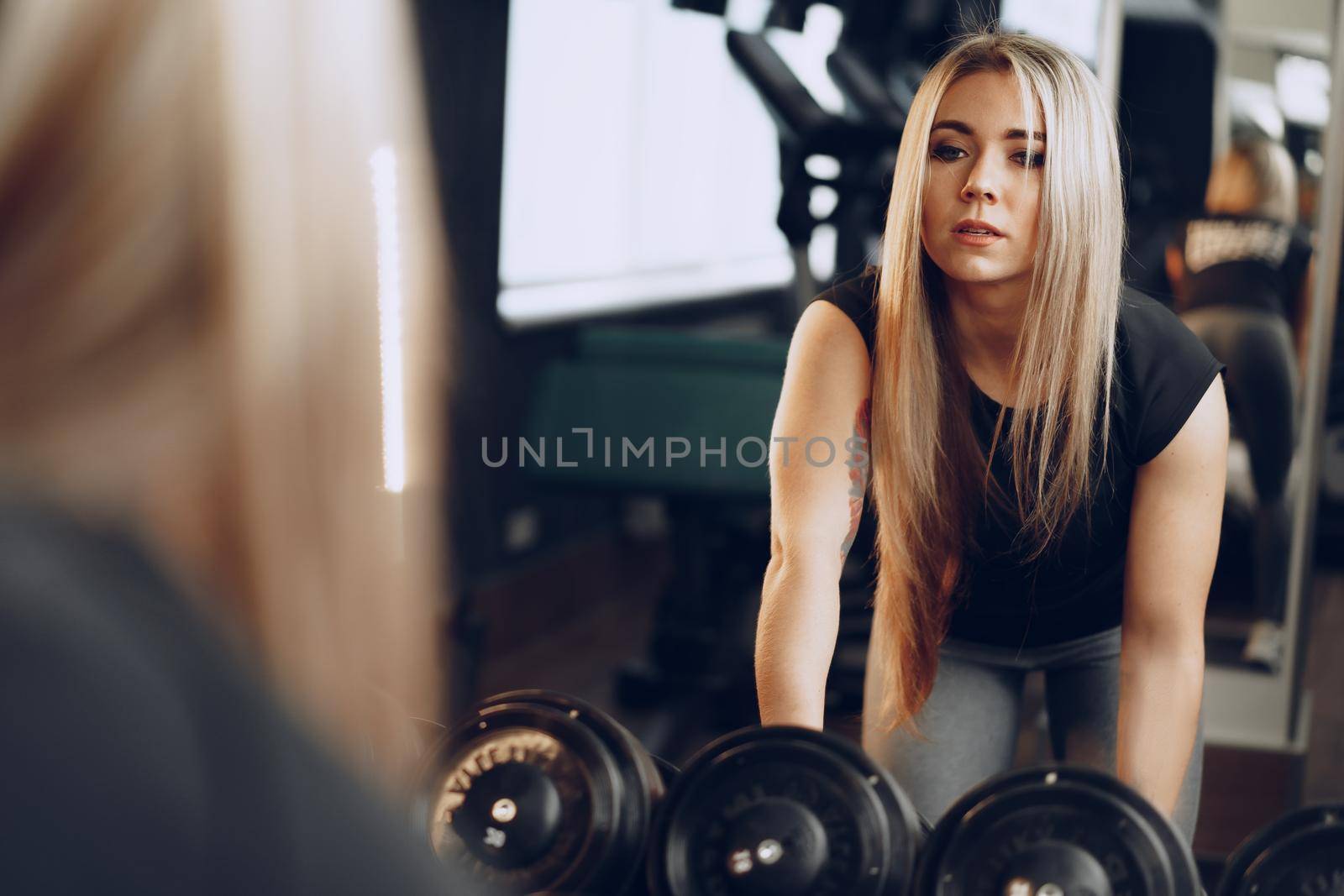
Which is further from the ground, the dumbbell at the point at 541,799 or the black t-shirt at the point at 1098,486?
the black t-shirt at the point at 1098,486

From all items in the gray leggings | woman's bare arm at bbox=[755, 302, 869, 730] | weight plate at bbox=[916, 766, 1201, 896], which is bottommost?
the gray leggings

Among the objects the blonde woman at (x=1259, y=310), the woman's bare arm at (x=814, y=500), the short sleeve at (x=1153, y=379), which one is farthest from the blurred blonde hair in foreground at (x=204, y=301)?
the blonde woman at (x=1259, y=310)

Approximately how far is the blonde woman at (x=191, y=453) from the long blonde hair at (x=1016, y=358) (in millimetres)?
561

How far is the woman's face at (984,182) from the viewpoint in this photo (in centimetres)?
89

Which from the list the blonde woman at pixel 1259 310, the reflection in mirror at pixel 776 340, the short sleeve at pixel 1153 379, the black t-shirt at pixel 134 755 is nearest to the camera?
the black t-shirt at pixel 134 755

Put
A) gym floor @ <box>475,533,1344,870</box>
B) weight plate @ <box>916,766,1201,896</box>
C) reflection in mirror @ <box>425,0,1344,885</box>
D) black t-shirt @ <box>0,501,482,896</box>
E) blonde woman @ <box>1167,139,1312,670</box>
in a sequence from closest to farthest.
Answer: black t-shirt @ <box>0,501,482,896</box> → weight plate @ <box>916,766,1201,896</box> → reflection in mirror @ <box>425,0,1344,885</box> → blonde woman @ <box>1167,139,1312,670</box> → gym floor @ <box>475,533,1344,870</box>

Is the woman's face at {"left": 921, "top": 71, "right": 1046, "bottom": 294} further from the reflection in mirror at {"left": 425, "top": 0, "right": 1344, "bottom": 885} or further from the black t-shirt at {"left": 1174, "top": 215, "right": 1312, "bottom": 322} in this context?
the black t-shirt at {"left": 1174, "top": 215, "right": 1312, "bottom": 322}

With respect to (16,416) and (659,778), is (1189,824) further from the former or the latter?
(16,416)

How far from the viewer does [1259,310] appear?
5.73 feet

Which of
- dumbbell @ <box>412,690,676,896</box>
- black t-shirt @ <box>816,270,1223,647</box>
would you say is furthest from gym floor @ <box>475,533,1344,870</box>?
dumbbell @ <box>412,690,676,896</box>

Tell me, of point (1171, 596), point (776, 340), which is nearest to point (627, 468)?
point (776, 340)

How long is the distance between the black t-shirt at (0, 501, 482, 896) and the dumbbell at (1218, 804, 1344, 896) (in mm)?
633

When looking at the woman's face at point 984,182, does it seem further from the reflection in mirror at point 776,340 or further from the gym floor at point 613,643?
the gym floor at point 613,643

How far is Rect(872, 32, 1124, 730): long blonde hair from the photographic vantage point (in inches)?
35.3
